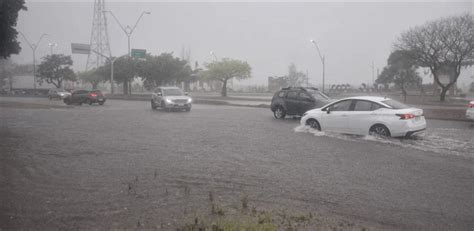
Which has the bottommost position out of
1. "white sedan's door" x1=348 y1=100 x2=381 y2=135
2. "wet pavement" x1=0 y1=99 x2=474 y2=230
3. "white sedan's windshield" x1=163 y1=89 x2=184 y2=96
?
"wet pavement" x1=0 y1=99 x2=474 y2=230

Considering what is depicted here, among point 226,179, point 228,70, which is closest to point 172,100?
point 226,179

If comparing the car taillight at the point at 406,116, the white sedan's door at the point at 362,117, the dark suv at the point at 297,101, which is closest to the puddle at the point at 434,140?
the white sedan's door at the point at 362,117

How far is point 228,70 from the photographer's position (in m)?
57.9

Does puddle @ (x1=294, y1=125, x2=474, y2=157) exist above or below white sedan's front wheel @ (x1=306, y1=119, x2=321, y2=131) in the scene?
below

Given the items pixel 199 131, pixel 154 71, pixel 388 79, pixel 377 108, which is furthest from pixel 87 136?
pixel 388 79

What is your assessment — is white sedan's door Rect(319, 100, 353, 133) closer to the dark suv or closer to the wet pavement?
the wet pavement

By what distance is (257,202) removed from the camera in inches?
213

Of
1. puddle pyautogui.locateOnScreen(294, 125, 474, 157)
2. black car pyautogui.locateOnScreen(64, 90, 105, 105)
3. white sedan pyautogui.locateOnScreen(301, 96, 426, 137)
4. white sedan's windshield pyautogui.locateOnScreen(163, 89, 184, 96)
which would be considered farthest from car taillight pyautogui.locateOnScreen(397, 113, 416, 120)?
black car pyautogui.locateOnScreen(64, 90, 105, 105)

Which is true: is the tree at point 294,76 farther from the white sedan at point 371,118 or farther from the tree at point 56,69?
the white sedan at point 371,118

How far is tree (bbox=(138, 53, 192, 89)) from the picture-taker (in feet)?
167

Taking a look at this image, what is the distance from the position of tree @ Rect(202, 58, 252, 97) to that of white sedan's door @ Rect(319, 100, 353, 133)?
44.9 metres

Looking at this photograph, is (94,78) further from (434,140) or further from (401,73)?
(434,140)

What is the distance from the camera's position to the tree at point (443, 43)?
37.2 metres

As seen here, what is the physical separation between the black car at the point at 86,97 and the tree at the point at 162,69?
17.1 meters
